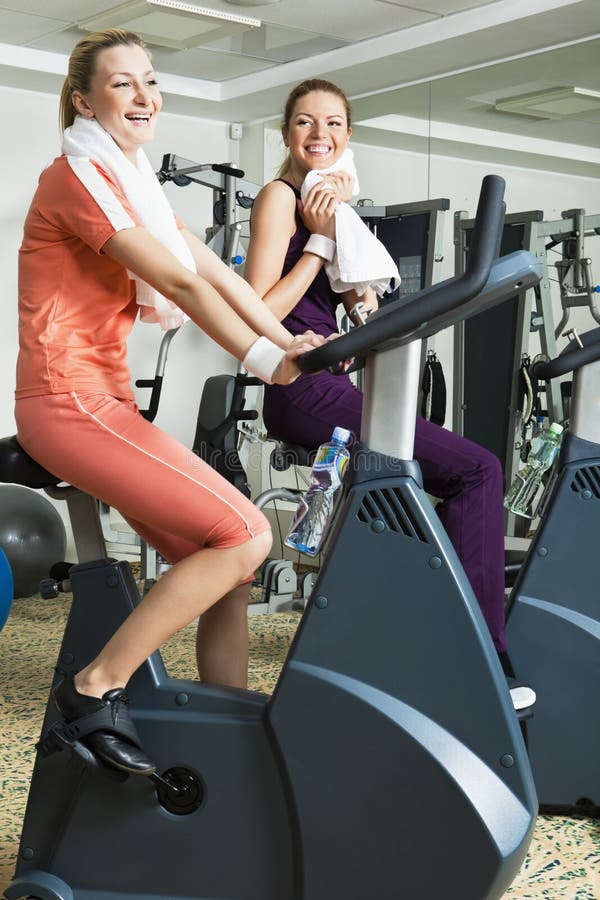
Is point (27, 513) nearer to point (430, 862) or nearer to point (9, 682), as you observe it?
point (9, 682)

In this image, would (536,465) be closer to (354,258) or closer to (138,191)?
(354,258)

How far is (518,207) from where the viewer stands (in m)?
5.29

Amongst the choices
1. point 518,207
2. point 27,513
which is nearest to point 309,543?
point 27,513

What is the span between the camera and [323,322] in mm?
2387

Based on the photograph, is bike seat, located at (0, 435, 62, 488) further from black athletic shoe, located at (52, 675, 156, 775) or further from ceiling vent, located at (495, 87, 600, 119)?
ceiling vent, located at (495, 87, 600, 119)

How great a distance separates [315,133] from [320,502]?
3.70 ft

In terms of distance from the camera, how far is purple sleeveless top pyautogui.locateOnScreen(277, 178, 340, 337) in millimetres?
2359

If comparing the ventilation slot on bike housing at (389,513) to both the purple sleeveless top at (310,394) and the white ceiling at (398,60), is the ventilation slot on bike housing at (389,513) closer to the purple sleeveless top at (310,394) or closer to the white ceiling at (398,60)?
the purple sleeveless top at (310,394)

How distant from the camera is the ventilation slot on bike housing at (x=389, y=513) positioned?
161 centimetres

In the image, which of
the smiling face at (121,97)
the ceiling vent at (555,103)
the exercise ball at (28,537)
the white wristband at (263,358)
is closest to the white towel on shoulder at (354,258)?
the smiling face at (121,97)

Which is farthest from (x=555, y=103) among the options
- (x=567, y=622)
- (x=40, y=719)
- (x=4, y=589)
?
(x=40, y=719)

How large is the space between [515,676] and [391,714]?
2.54 ft

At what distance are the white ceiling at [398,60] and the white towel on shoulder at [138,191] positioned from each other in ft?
10.8

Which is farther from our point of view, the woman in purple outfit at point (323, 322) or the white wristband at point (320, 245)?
the white wristband at point (320, 245)
